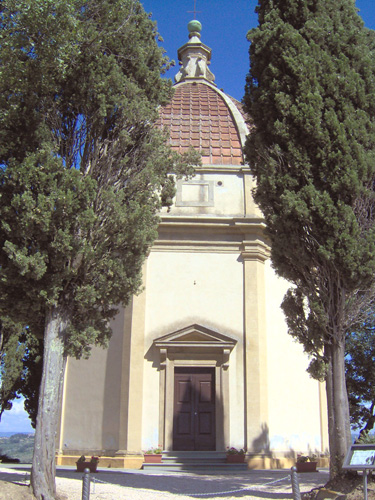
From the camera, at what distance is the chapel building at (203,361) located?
1488 cm

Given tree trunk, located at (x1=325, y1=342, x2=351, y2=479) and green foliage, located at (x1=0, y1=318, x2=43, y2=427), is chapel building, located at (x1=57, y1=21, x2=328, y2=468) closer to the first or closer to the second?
green foliage, located at (x1=0, y1=318, x2=43, y2=427)

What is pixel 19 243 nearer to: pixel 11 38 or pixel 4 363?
pixel 11 38

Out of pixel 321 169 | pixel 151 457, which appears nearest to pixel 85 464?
pixel 151 457

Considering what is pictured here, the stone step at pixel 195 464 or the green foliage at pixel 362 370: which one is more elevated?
the green foliage at pixel 362 370

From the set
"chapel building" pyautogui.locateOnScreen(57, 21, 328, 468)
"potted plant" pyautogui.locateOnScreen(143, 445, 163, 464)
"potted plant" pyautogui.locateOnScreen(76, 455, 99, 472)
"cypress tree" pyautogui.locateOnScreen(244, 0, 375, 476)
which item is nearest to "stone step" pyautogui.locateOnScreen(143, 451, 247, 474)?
"potted plant" pyautogui.locateOnScreen(143, 445, 163, 464)

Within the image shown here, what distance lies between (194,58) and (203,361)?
1685cm

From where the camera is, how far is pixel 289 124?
32.9 ft

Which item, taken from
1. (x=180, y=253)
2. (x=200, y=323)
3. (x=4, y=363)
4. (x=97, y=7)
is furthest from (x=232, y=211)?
(x=4, y=363)

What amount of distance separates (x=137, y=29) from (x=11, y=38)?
8.00 ft

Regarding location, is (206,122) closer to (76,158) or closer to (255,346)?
(255,346)

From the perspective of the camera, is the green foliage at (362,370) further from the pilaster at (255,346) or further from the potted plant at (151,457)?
the potted plant at (151,457)

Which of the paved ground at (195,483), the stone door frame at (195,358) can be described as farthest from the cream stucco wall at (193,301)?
the paved ground at (195,483)

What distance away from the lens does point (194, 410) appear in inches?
603

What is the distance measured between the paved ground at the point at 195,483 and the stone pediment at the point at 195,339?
3.39 metres
